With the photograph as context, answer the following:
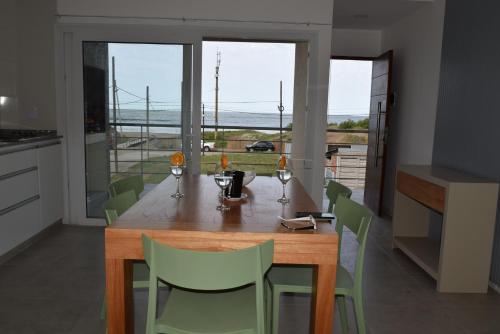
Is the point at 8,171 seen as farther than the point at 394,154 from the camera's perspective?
No

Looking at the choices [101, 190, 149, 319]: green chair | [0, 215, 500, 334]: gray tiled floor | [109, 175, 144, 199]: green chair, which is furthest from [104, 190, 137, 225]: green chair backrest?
[0, 215, 500, 334]: gray tiled floor

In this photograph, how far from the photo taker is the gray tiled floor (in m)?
2.60

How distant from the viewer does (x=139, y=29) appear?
4.34 metres

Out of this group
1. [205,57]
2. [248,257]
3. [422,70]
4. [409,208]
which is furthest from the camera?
[422,70]

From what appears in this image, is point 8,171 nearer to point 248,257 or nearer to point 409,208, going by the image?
point 248,257

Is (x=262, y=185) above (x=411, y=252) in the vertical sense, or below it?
above

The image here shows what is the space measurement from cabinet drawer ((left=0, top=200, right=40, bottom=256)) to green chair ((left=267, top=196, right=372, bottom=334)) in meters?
2.30

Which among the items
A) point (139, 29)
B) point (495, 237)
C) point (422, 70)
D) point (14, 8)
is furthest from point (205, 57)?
point (495, 237)

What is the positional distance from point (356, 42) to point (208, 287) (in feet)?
17.7

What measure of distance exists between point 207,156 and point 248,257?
323 cm

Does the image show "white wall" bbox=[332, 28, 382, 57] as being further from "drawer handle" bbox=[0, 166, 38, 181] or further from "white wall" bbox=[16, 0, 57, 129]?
"drawer handle" bbox=[0, 166, 38, 181]

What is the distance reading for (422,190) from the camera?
3.53 metres

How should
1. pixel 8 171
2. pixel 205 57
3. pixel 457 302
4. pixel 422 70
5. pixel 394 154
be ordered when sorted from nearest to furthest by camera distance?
pixel 457 302, pixel 8 171, pixel 205 57, pixel 422 70, pixel 394 154

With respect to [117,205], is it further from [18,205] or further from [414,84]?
[414,84]
